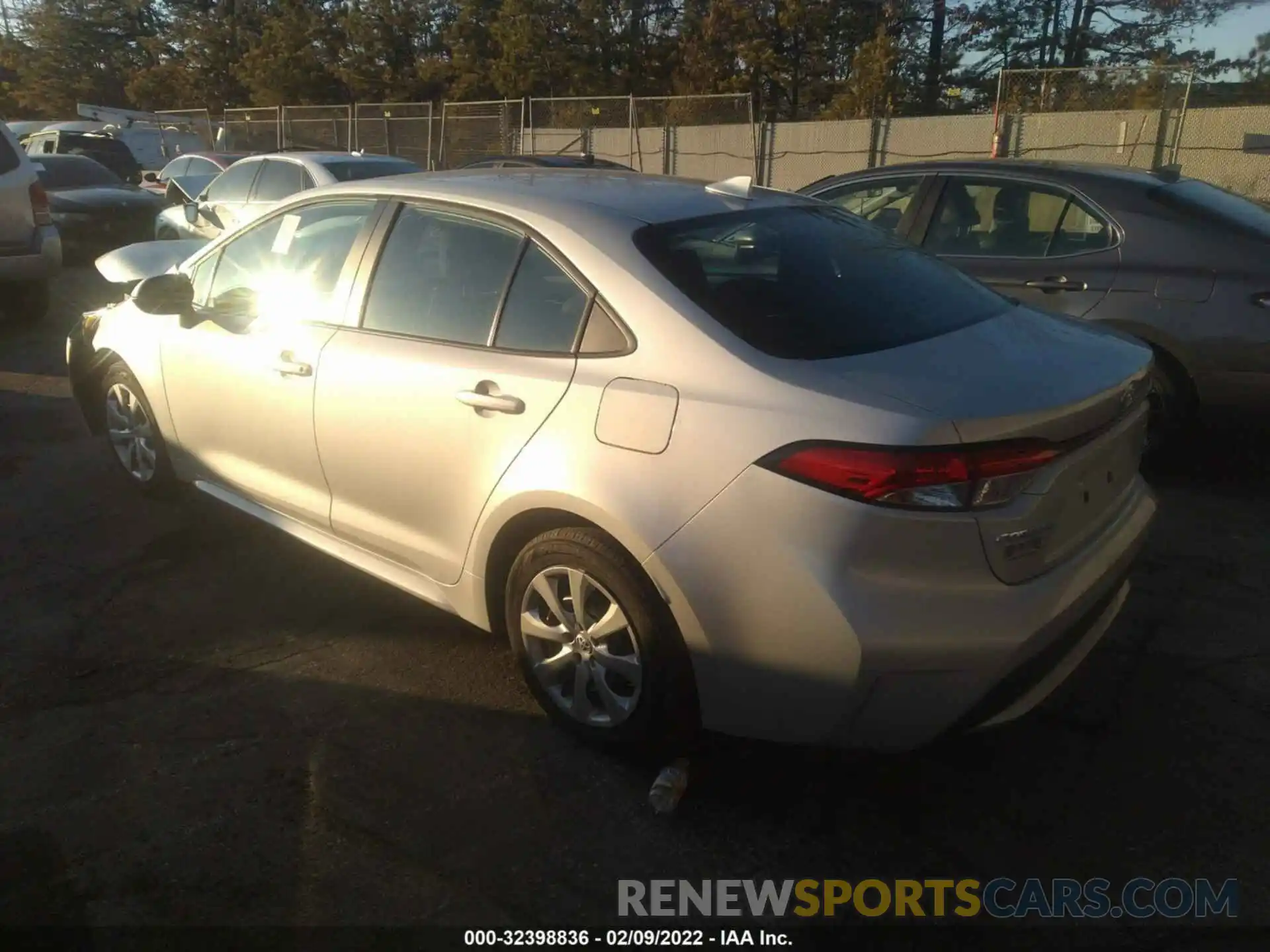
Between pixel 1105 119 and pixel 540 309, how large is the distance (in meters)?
17.6

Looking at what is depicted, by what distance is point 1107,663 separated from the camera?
3.66 meters

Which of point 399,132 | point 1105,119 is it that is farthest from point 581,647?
point 399,132

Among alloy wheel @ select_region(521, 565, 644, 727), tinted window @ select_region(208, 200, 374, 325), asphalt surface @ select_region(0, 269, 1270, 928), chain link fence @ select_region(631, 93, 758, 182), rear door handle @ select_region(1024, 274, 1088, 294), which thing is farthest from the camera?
chain link fence @ select_region(631, 93, 758, 182)

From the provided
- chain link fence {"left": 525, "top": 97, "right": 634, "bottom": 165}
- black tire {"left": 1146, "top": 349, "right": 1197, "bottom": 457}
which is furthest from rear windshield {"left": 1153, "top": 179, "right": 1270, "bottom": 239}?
chain link fence {"left": 525, "top": 97, "right": 634, "bottom": 165}

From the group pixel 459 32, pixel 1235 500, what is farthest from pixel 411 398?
pixel 459 32

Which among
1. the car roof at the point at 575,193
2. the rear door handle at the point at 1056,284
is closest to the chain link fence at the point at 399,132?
the rear door handle at the point at 1056,284

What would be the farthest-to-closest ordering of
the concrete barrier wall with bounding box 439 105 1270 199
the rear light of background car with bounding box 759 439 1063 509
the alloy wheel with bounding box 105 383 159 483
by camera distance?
1. the concrete barrier wall with bounding box 439 105 1270 199
2. the alloy wheel with bounding box 105 383 159 483
3. the rear light of background car with bounding box 759 439 1063 509

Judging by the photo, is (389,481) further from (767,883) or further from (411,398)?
(767,883)

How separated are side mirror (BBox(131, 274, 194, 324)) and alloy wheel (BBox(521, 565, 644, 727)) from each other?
2.34 meters

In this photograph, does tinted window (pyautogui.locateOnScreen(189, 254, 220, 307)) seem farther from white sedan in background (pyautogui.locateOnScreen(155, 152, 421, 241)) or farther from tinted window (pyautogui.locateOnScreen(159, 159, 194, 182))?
tinted window (pyautogui.locateOnScreen(159, 159, 194, 182))

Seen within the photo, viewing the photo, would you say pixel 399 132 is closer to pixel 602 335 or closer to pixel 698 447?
pixel 602 335

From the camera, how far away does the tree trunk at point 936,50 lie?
3419 cm

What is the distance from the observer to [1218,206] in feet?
17.4

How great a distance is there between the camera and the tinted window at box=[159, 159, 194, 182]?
15.4 meters
